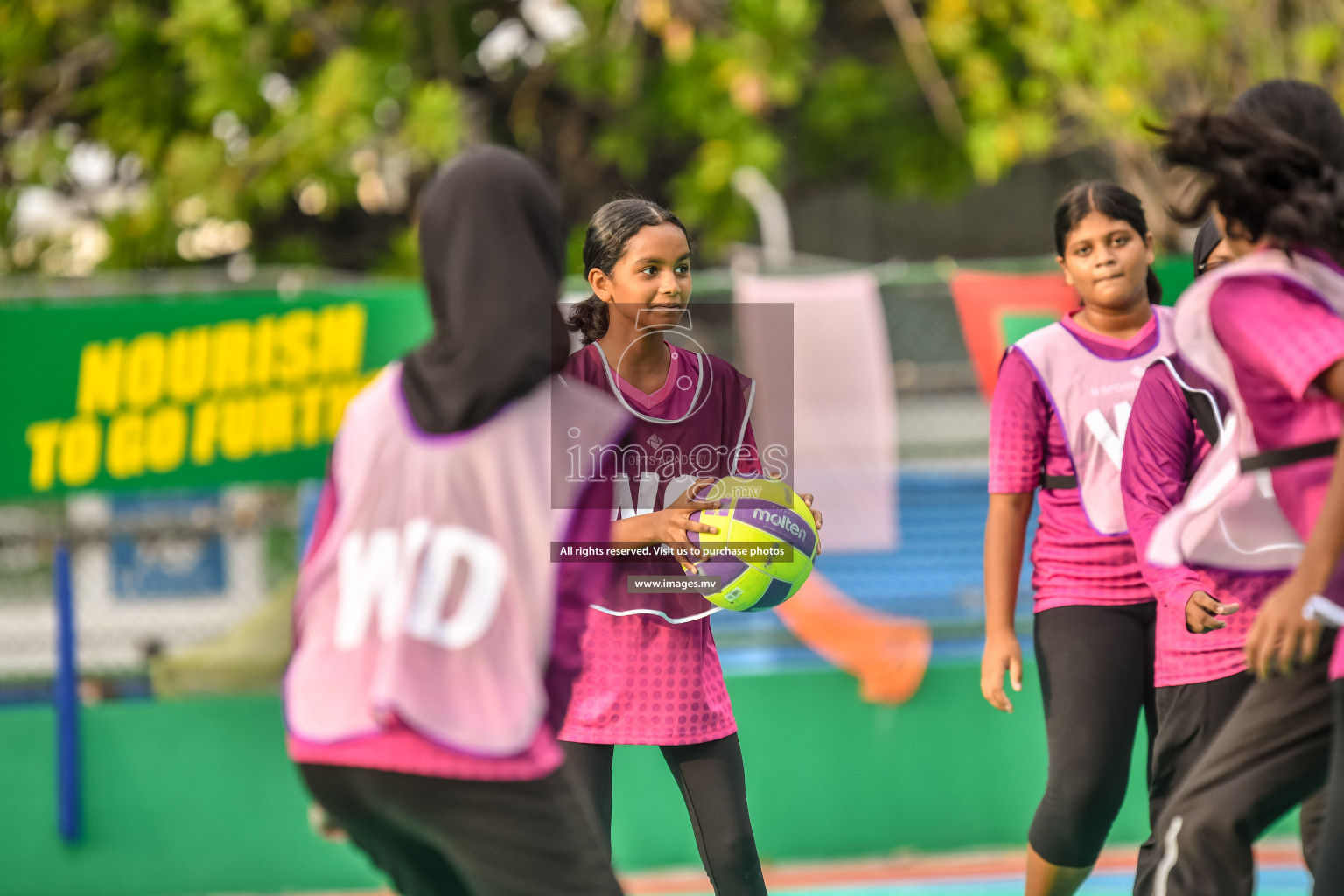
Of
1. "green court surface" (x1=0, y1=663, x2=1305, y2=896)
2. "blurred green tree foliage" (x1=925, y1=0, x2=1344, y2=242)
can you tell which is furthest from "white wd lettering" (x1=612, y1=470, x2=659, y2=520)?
"blurred green tree foliage" (x1=925, y1=0, x2=1344, y2=242)

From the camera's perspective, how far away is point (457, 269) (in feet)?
7.84

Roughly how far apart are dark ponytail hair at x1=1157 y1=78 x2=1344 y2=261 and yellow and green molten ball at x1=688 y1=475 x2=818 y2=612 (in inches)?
42.7

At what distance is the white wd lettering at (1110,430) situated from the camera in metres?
3.67

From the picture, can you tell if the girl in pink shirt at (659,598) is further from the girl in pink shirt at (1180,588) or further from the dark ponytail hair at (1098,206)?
the dark ponytail hair at (1098,206)

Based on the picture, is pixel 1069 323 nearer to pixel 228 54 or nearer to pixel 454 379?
pixel 454 379

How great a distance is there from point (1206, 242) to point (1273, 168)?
1.16m

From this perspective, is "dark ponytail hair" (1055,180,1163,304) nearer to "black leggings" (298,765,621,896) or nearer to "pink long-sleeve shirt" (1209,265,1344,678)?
"pink long-sleeve shirt" (1209,265,1344,678)

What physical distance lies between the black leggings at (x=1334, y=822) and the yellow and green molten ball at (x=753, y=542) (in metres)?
1.19

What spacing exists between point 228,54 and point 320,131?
100 centimetres

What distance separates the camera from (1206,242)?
12.4 feet

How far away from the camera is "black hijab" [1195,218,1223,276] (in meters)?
3.69

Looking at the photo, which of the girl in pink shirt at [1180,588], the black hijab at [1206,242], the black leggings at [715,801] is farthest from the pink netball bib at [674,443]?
the black hijab at [1206,242]

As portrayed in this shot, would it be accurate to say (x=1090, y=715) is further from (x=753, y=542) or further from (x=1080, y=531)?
(x=753, y=542)

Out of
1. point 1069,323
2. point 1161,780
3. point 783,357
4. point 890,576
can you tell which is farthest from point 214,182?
point 1161,780
